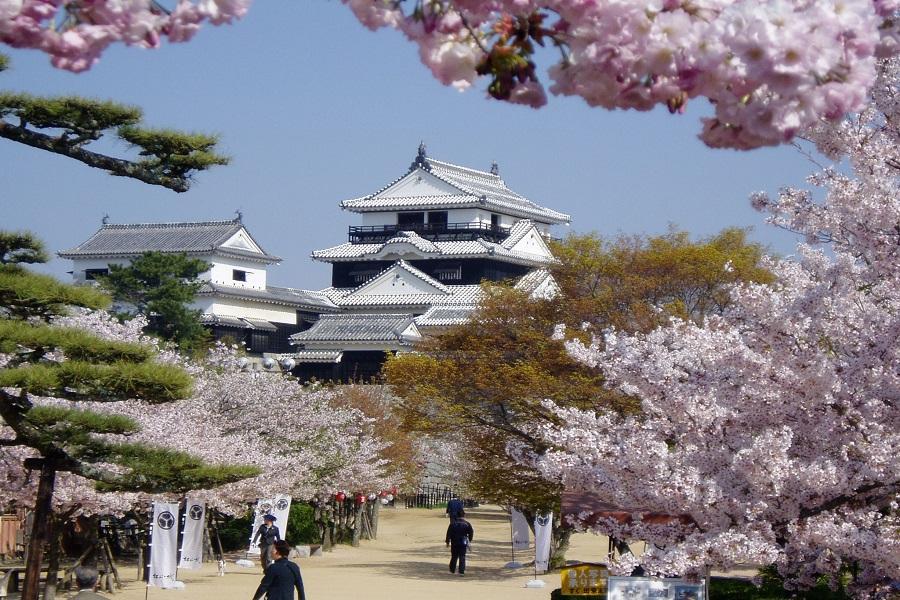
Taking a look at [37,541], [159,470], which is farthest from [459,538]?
[37,541]

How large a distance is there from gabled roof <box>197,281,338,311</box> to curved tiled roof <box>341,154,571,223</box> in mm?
3987

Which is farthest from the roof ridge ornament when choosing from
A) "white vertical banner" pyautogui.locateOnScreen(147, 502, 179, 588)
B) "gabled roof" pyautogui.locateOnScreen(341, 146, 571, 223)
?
"white vertical banner" pyautogui.locateOnScreen(147, 502, 179, 588)

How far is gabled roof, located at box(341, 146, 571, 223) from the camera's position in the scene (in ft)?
154

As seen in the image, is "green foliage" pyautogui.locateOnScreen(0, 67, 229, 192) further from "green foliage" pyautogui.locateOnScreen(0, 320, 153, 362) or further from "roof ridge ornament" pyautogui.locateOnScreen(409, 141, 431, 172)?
"roof ridge ornament" pyautogui.locateOnScreen(409, 141, 431, 172)

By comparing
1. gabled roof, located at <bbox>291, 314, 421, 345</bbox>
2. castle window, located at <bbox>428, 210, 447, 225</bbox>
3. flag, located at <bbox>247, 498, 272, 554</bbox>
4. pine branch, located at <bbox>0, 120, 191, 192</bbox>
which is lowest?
flag, located at <bbox>247, 498, 272, 554</bbox>

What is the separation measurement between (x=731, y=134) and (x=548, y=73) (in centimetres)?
45

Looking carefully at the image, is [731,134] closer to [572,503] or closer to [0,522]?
[572,503]

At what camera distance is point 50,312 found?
12.4 m

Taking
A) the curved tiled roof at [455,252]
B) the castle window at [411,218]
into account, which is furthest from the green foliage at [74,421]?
the castle window at [411,218]

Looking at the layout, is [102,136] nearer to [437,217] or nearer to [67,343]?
[67,343]

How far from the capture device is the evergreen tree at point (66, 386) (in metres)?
11.6

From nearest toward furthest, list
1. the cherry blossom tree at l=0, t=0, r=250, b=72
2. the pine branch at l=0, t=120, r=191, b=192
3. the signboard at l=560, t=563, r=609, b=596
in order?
the cherry blossom tree at l=0, t=0, r=250, b=72 < the pine branch at l=0, t=120, r=191, b=192 < the signboard at l=560, t=563, r=609, b=596

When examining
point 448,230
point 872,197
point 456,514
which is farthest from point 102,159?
point 448,230

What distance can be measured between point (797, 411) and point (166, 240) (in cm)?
4160
